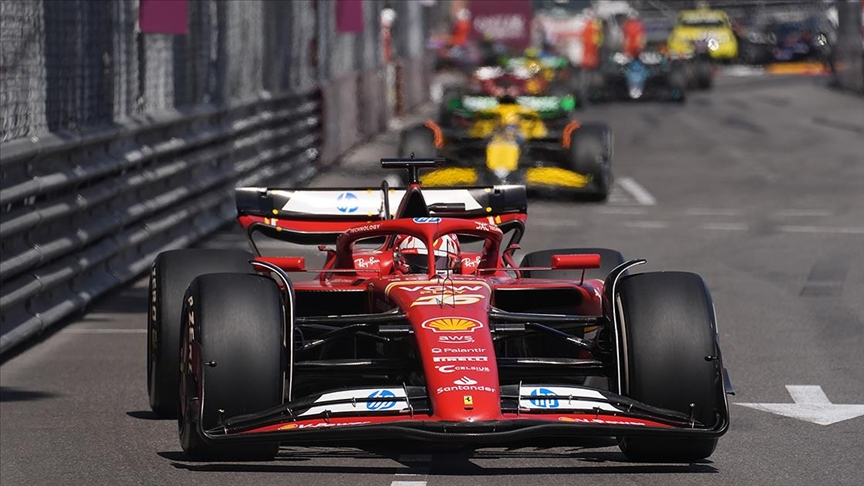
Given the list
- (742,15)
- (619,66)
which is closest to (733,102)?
(619,66)

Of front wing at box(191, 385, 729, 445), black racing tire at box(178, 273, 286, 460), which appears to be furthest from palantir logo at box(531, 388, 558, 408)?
black racing tire at box(178, 273, 286, 460)

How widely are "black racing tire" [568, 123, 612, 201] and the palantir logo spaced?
13200 mm

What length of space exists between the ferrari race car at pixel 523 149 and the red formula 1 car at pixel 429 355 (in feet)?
36.8

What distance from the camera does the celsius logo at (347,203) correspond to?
10.2 m

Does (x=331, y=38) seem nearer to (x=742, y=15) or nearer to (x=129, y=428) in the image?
(x=129, y=428)

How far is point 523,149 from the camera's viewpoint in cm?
2066

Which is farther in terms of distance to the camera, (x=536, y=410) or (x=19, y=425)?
(x=19, y=425)

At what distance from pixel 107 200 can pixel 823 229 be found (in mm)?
7377

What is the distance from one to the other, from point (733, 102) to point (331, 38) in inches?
633

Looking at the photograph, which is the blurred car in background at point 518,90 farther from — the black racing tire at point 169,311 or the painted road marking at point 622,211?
the black racing tire at point 169,311

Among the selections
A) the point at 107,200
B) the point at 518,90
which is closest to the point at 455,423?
the point at 107,200

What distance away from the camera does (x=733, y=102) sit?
41938mm

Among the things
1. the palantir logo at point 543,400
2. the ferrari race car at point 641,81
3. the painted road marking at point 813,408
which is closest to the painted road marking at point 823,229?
the painted road marking at point 813,408

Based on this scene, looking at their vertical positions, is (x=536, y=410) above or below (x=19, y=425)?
above
